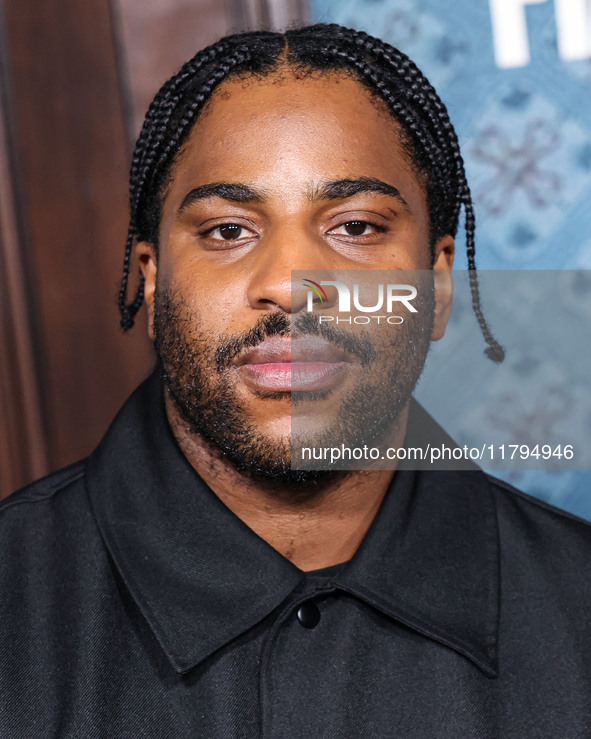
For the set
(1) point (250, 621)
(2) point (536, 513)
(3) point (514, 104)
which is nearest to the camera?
(1) point (250, 621)

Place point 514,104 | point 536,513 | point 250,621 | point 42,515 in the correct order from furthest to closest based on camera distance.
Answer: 1. point 514,104
2. point 536,513
3. point 42,515
4. point 250,621

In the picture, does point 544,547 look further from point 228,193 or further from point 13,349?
point 13,349

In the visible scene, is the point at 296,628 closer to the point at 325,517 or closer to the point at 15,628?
the point at 325,517

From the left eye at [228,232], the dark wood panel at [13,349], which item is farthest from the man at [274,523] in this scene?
the dark wood panel at [13,349]

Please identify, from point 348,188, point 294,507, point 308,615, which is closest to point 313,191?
point 348,188

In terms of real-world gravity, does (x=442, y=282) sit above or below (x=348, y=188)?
below

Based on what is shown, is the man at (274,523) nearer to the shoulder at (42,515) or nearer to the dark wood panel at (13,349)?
the shoulder at (42,515)

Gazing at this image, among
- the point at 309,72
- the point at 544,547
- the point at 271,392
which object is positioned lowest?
the point at 544,547

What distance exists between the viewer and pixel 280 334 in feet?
3.86

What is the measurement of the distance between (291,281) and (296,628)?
459 mm

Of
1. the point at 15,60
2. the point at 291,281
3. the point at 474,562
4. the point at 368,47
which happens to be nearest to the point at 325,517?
the point at 474,562

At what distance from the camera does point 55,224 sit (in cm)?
182

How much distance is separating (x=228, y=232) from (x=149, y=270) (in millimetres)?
238

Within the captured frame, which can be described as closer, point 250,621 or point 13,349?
point 250,621
